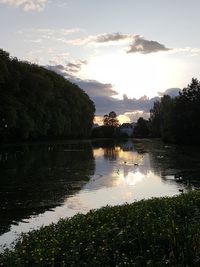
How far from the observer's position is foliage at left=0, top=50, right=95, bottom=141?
105 metres

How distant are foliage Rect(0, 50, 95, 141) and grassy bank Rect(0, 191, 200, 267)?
87.1m

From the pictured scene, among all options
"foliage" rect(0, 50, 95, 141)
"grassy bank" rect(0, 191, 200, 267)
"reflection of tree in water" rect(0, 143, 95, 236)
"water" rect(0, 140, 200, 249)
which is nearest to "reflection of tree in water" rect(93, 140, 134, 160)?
"foliage" rect(0, 50, 95, 141)

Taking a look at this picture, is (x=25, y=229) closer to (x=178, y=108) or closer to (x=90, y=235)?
(x=90, y=235)

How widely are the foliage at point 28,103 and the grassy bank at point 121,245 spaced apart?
286ft


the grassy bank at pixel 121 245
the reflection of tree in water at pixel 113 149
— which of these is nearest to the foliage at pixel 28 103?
the reflection of tree in water at pixel 113 149

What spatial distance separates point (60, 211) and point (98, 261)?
634 inches

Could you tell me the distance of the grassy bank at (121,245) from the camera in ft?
38.4

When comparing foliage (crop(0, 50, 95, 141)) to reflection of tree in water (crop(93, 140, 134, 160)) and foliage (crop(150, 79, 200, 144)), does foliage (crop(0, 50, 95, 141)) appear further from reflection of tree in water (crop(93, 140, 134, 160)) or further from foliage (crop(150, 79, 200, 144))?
foliage (crop(150, 79, 200, 144))

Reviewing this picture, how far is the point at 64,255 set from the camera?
12.5 meters

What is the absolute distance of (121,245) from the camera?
13.3 metres

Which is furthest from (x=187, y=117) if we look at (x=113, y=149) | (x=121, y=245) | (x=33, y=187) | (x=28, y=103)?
(x=121, y=245)

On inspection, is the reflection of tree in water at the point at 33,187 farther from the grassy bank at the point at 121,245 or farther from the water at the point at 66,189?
the grassy bank at the point at 121,245

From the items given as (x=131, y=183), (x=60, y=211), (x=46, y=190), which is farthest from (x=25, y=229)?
(x=131, y=183)

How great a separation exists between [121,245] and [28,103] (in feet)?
352
